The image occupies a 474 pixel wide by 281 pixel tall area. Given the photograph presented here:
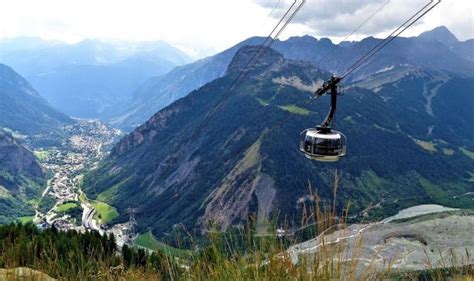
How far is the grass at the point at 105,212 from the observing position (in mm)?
168038

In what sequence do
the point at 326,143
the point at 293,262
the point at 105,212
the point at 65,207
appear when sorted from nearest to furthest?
the point at 293,262 < the point at 326,143 < the point at 65,207 < the point at 105,212

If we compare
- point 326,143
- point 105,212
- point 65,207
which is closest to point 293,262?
point 326,143

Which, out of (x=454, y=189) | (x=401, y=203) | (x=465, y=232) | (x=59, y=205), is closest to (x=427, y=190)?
(x=454, y=189)

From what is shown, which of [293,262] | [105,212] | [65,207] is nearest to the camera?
[293,262]

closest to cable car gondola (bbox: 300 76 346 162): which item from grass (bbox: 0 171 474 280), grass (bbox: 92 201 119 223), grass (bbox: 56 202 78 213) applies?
grass (bbox: 0 171 474 280)

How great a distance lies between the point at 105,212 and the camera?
17725cm

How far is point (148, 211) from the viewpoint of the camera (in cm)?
18012

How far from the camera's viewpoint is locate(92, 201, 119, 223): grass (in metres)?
168

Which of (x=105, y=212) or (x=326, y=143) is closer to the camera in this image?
(x=326, y=143)

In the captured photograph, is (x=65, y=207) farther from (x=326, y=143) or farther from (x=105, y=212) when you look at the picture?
(x=326, y=143)

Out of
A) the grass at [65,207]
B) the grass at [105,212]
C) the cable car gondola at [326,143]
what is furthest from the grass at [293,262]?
the grass at [65,207]

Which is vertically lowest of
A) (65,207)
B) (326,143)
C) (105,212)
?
(105,212)

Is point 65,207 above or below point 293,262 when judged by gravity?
below

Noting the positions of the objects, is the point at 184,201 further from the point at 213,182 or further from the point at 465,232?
the point at 465,232
